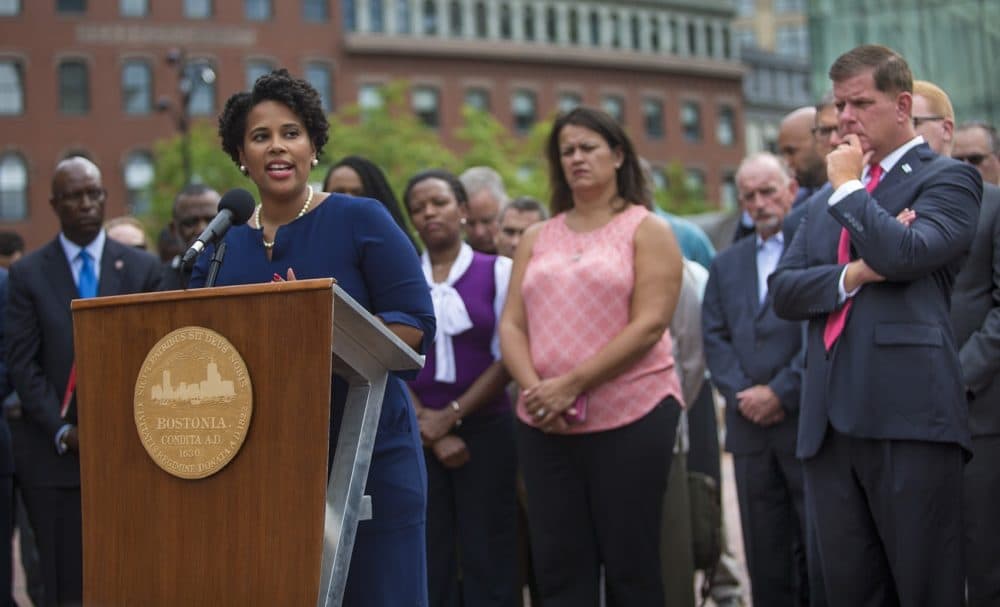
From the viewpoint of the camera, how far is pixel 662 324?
6.48 meters

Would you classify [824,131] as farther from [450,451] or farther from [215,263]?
[215,263]

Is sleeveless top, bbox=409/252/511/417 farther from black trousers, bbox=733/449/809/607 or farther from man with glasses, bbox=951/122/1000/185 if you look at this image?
man with glasses, bbox=951/122/1000/185

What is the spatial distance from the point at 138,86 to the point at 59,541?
56169 mm

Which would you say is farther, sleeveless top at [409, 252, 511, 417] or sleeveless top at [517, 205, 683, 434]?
sleeveless top at [409, 252, 511, 417]

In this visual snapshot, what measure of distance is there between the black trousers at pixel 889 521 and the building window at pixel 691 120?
2743 inches

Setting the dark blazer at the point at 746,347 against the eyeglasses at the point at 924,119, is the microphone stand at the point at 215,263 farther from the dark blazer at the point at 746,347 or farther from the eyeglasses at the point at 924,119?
the dark blazer at the point at 746,347

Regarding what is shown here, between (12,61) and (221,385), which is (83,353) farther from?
(12,61)

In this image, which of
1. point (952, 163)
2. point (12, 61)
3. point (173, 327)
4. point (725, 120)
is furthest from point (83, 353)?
point (725, 120)

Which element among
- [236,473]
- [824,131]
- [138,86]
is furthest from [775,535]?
[138,86]

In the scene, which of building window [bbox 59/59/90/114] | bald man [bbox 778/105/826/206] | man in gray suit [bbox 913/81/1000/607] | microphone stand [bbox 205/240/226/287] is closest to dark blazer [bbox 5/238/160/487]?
microphone stand [bbox 205/240/226/287]

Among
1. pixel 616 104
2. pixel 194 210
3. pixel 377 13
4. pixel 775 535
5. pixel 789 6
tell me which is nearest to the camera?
pixel 775 535

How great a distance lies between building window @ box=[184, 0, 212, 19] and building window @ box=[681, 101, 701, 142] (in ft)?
81.2

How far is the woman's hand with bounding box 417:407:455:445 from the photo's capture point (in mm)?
6891

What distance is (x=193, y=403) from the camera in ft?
12.1
